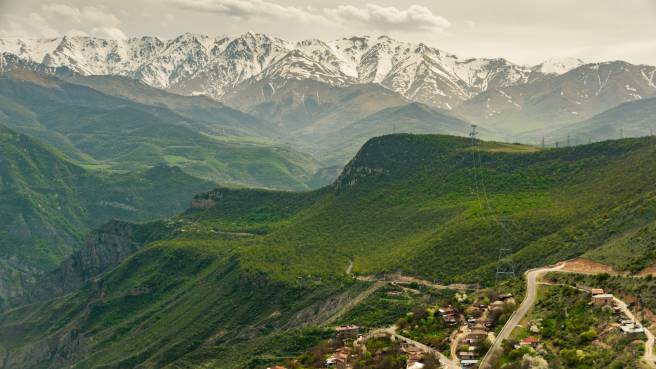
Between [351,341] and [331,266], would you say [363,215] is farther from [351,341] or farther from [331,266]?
[351,341]

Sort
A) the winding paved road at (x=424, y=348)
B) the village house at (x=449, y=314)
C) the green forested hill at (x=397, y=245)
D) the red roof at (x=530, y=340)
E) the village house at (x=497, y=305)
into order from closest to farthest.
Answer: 1. the red roof at (x=530, y=340)
2. the winding paved road at (x=424, y=348)
3. the village house at (x=497, y=305)
4. the village house at (x=449, y=314)
5. the green forested hill at (x=397, y=245)

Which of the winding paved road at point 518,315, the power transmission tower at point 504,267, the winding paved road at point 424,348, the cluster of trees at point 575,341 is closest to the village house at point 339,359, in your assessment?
the winding paved road at point 424,348

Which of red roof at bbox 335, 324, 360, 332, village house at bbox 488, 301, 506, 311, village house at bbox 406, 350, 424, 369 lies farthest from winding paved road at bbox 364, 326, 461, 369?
red roof at bbox 335, 324, 360, 332

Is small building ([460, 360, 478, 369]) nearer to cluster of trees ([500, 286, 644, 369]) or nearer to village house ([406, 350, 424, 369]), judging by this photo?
cluster of trees ([500, 286, 644, 369])

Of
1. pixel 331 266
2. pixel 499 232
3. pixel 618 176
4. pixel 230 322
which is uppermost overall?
pixel 618 176

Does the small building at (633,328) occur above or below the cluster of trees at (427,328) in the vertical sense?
above

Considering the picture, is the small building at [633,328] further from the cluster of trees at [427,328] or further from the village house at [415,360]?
the village house at [415,360]

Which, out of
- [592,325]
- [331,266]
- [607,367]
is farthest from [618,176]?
[607,367]
